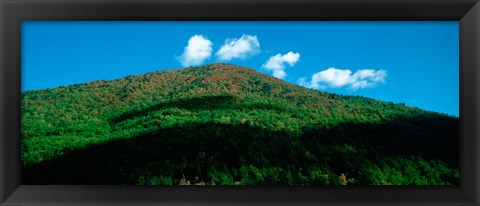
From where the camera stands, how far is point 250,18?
1428mm

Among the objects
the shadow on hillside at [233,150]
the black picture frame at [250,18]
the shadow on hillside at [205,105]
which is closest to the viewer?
the black picture frame at [250,18]

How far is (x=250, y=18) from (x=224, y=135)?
1.14 m

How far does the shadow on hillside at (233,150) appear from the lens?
6.88 feet

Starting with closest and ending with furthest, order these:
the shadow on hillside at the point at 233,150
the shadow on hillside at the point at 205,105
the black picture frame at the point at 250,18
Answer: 1. the black picture frame at the point at 250,18
2. the shadow on hillside at the point at 233,150
3. the shadow on hillside at the point at 205,105

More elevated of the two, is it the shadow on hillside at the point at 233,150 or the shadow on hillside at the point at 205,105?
the shadow on hillside at the point at 205,105

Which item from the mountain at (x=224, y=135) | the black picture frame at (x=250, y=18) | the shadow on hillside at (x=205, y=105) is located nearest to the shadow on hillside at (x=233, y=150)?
the mountain at (x=224, y=135)

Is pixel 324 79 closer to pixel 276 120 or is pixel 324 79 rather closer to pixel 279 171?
pixel 276 120

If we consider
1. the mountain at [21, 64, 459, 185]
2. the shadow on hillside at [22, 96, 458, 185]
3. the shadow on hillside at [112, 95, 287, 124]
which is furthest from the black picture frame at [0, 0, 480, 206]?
the shadow on hillside at [112, 95, 287, 124]

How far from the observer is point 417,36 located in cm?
245

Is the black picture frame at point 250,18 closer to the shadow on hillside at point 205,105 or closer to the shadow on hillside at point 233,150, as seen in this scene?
the shadow on hillside at point 233,150

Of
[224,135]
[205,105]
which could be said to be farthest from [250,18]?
[205,105]

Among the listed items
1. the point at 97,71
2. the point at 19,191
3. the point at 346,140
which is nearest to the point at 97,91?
the point at 97,71

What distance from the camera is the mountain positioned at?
211 centimetres

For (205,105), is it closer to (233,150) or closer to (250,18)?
(233,150)
